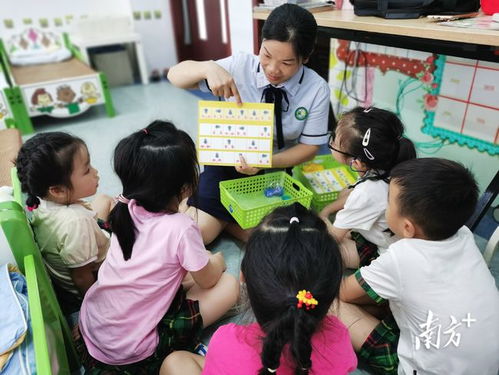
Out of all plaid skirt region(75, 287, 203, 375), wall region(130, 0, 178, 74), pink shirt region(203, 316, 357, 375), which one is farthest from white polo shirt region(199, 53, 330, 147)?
wall region(130, 0, 178, 74)

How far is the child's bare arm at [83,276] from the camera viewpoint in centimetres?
115

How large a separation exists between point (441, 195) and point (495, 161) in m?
1.20

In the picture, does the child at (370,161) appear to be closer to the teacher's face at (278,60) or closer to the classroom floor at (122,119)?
the teacher's face at (278,60)

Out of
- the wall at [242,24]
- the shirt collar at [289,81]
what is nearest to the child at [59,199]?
the shirt collar at [289,81]

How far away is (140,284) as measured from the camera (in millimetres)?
899

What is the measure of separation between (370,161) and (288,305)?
2.42ft

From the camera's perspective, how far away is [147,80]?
4.00 metres

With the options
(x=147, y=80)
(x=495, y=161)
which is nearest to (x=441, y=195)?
(x=495, y=161)

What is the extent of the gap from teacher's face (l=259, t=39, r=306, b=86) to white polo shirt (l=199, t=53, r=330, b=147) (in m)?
0.10

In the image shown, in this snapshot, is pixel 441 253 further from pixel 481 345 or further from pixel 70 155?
pixel 70 155

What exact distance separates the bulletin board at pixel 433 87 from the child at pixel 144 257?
4.91 ft

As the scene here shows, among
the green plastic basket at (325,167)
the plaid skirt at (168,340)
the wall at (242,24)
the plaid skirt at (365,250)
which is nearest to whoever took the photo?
the plaid skirt at (168,340)

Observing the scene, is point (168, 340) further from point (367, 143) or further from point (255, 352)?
point (367, 143)

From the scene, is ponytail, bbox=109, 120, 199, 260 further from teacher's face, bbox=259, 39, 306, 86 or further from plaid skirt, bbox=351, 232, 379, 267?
plaid skirt, bbox=351, 232, 379, 267
